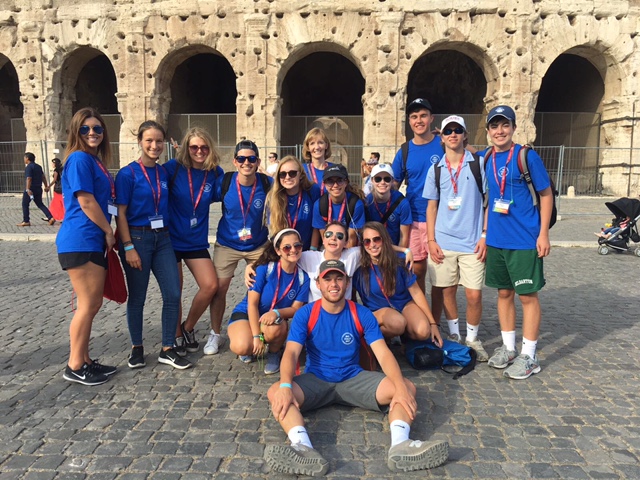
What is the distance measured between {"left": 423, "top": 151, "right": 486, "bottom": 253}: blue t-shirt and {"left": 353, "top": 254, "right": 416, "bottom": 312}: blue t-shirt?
0.50 meters

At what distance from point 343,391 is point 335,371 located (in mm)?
136

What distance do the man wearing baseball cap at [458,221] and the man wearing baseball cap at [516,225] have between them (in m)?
0.18

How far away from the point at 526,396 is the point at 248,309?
2100 mm

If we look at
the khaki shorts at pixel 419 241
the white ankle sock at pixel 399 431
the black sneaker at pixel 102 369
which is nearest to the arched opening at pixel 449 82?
the khaki shorts at pixel 419 241

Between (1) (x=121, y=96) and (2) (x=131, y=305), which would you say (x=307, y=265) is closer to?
(2) (x=131, y=305)

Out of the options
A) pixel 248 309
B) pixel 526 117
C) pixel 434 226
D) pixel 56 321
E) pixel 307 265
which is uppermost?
pixel 526 117

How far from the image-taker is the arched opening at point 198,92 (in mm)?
16938

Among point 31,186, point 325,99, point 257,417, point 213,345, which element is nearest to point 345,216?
point 213,345

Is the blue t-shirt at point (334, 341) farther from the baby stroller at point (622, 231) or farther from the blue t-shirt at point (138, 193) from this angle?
the baby stroller at point (622, 231)

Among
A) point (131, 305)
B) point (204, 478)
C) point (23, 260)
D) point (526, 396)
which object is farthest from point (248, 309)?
point (23, 260)

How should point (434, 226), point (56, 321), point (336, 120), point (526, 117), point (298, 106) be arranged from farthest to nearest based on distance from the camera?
point (298, 106)
point (336, 120)
point (526, 117)
point (56, 321)
point (434, 226)

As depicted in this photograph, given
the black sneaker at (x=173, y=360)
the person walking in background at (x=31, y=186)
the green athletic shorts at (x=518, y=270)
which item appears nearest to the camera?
the green athletic shorts at (x=518, y=270)

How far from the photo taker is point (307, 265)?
3.92 m

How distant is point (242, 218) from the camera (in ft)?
13.9
